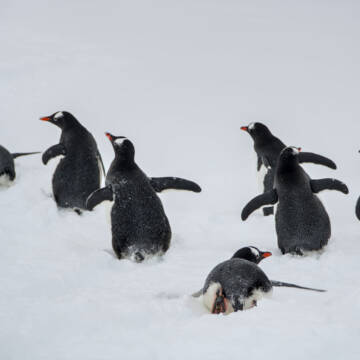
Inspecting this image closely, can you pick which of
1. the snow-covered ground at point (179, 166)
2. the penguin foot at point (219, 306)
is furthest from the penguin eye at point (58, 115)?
the penguin foot at point (219, 306)

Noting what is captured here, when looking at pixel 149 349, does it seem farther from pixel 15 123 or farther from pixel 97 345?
pixel 15 123

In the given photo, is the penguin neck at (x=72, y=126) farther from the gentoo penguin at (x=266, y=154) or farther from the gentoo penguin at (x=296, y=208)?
the gentoo penguin at (x=296, y=208)

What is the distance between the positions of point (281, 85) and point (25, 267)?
7.11m

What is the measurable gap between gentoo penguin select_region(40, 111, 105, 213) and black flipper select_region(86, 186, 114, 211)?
861 millimetres

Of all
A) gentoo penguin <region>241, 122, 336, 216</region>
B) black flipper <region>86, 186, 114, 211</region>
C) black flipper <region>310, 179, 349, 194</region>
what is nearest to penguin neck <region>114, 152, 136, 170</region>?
black flipper <region>86, 186, 114, 211</region>

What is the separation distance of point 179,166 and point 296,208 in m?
2.16

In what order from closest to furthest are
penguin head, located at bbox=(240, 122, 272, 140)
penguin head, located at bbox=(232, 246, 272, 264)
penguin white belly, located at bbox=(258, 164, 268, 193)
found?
penguin head, located at bbox=(232, 246, 272, 264) < penguin white belly, located at bbox=(258, 164, 268, 193) < penguin head, located at bbox=(240, 122, 272, 140)

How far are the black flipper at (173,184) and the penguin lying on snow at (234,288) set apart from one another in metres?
1.44

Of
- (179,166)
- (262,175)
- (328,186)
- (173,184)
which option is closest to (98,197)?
(173,184)

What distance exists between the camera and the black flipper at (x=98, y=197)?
3.91 meters

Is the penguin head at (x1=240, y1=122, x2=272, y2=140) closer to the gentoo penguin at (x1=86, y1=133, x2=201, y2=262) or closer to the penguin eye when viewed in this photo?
the gentoo penguin at (x1=86, y1=133, x2=201, y2=262)

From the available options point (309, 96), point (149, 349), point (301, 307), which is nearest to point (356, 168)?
point (309, 96)

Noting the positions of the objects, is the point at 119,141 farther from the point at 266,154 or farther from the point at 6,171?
the point at 266,154

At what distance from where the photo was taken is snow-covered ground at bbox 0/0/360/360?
2123 mm
